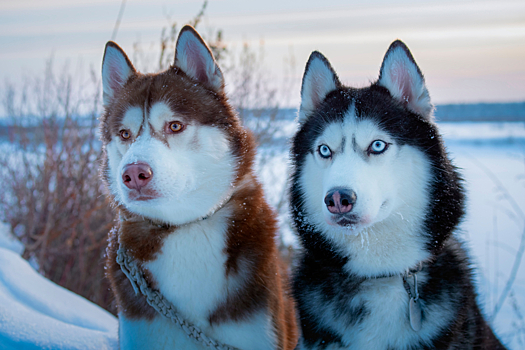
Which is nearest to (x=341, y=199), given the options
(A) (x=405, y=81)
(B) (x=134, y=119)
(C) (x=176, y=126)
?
(A) (x=405, y=81)

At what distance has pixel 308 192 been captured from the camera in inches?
83.8

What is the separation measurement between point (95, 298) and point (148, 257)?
3.31 metres

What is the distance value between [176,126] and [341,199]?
1077mm

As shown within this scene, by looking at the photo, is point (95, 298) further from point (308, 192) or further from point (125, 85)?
point (308, 192)

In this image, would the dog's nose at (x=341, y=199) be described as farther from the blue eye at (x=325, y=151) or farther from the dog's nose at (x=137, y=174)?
the dog's nose at (x=137, y=174)

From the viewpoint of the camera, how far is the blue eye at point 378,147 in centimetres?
189

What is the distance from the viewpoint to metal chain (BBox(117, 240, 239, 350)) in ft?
6.71

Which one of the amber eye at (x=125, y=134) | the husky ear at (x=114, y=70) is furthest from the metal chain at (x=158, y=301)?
the husky ear at (x=114, y=70)

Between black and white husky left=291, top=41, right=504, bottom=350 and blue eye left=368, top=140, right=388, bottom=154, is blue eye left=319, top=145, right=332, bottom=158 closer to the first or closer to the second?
black and white husky left=291, top=41, right=504, bottom=350

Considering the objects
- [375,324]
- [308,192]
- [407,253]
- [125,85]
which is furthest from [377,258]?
[125,85]

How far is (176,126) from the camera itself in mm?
2197

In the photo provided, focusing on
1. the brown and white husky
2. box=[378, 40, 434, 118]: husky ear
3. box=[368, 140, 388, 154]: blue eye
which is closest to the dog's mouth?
box=[368, 140, 388, 154]: blue eye

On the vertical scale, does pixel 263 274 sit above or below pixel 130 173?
below

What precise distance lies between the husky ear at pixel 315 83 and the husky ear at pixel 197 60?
0.59 m
